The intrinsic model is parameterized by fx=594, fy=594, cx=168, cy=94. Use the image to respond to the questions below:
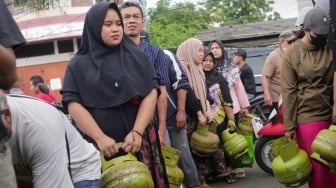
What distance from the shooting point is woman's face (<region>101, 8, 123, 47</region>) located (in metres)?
3.60

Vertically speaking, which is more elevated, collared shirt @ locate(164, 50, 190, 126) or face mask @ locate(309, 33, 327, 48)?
face mask @ locate(309, 33, 327, 48)

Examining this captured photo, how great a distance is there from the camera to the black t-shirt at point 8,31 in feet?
6.81

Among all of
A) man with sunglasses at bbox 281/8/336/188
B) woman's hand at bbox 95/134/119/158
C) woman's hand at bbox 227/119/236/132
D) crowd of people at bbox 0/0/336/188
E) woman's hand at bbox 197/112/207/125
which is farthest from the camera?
woman's hand at bbox 227/119/236/132

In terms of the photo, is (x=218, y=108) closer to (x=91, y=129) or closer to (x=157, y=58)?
(x=157, y=58)

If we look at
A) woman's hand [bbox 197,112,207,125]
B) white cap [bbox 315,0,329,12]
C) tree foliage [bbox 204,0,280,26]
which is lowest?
tree foliage [bbox 204,0,280,26]

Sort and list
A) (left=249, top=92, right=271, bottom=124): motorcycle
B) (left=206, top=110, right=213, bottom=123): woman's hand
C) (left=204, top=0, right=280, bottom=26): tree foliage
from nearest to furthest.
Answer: (left=206, top=110, right=213, bottom=123): woman's hand, (left=249, top=92, right=271, bottom=124): motorcycle, (left=204, top=0, right=280, bottom=26): tree foliage

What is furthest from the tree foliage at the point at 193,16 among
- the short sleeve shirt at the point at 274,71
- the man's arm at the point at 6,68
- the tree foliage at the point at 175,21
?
the man's arm at the point at 6,68

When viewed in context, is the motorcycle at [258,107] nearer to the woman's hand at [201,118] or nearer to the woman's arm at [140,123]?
the woman's hand at [201,118]

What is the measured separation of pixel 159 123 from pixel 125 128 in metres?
1.04

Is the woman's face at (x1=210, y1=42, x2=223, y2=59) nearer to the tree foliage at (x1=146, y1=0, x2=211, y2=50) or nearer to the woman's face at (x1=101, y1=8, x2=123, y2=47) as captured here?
the woman's face at (x1=101, y1=8, x2=123, y2=47)

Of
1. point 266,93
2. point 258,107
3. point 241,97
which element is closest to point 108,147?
point 241,97

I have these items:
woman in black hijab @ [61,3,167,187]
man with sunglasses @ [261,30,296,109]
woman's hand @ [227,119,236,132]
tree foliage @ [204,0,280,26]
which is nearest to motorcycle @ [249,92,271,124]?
man with sunglasses @ [261,30,296,109]

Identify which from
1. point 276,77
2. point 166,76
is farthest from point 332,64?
point 276,77

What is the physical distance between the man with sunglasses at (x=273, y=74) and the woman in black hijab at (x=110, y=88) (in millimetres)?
4320
